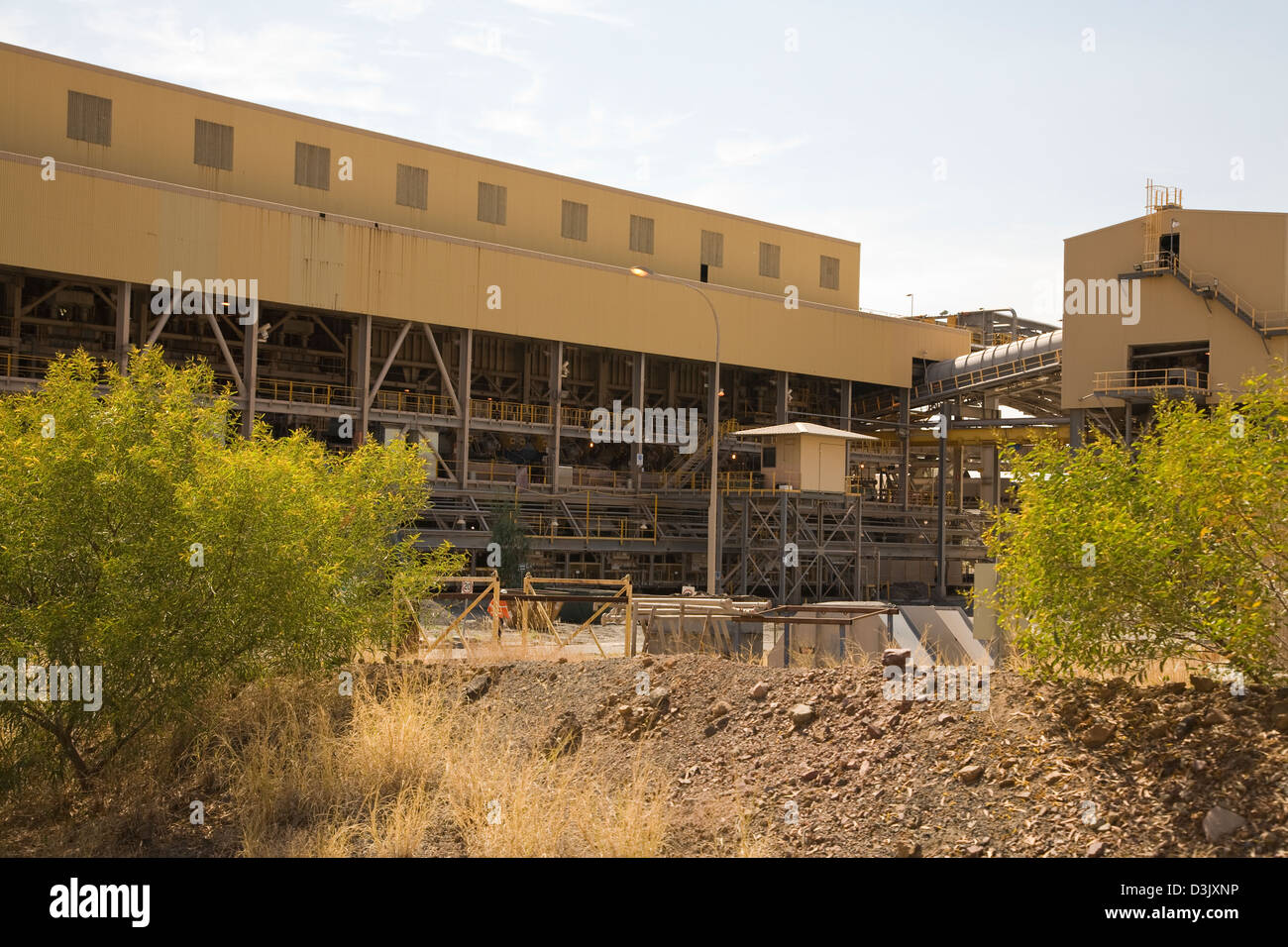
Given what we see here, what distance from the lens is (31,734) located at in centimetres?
1244

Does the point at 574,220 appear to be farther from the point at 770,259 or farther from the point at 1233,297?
the point at 1233,297

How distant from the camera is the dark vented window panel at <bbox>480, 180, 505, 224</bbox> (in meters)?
48.2

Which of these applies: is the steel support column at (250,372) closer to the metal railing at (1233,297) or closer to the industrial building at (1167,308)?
the industrial building at (1167,308)

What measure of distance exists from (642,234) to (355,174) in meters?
13.8

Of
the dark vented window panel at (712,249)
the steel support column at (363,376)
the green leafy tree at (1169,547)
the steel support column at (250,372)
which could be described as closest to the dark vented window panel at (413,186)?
the steel support column at (363,376)

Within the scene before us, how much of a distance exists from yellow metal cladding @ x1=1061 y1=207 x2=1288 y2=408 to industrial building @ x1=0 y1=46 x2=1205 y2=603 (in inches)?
3.5

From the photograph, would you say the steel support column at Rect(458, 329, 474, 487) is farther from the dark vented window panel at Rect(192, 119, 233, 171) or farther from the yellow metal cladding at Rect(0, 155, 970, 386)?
the dark vented window panel at Rect(192, 119, 233, 171)

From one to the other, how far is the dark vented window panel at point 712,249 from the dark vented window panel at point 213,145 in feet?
73.1

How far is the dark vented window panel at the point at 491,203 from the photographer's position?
4816cm

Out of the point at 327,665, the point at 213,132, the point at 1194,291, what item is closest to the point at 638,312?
the point at 213,132

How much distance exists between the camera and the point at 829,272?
197 feet

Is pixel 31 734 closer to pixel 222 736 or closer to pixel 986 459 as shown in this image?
pixel 222 736

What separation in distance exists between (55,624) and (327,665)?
404 cm

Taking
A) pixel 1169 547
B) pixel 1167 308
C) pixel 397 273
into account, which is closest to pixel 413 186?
pixel 397 273
